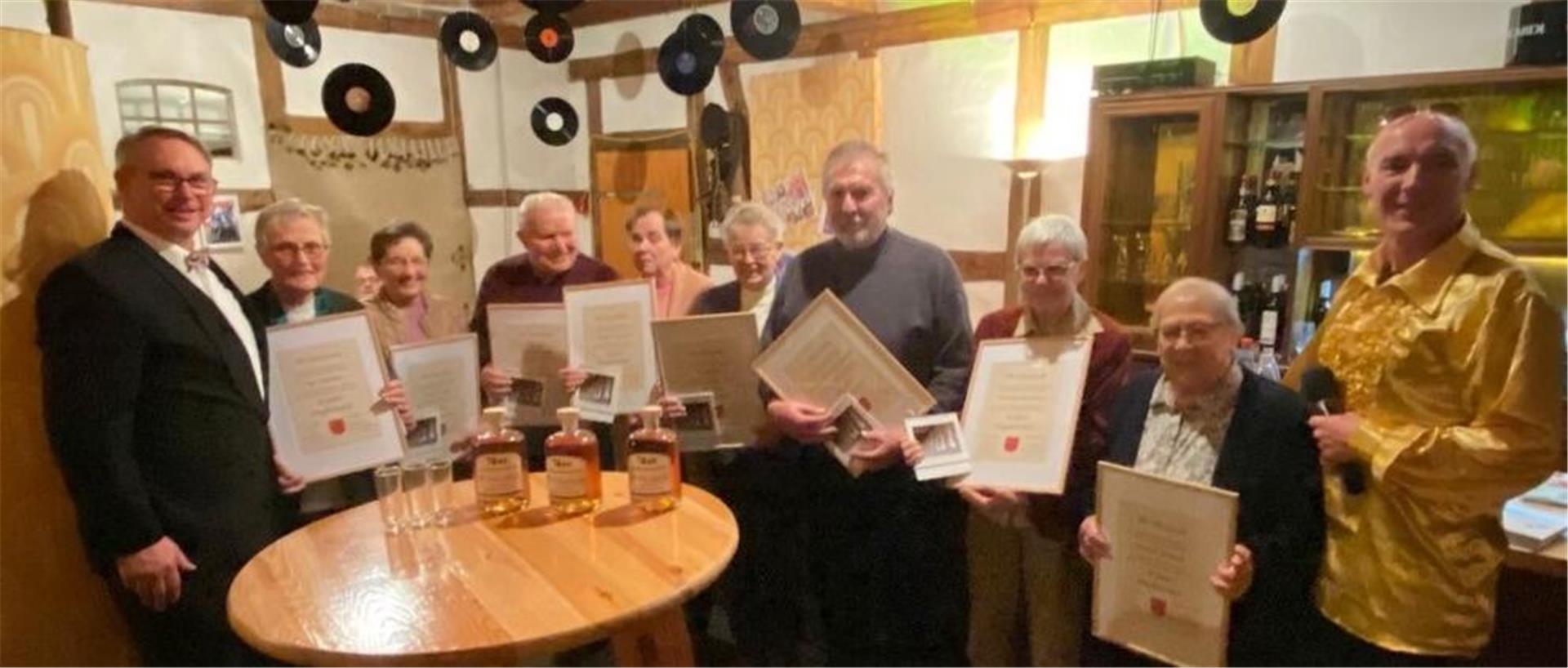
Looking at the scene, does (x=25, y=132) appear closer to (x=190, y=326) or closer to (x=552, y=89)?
(x=190, y=326)

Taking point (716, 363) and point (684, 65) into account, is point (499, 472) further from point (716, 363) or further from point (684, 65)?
point (684, 65)

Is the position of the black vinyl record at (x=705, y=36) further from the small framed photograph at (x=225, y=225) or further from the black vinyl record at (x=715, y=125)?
the small framed photograph at (x=225, y=225)

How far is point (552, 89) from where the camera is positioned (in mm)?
6781

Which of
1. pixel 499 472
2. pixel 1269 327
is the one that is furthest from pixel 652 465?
pixel 1269 327

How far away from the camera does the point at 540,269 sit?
3.10 meters

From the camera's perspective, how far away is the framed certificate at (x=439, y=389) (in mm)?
2561

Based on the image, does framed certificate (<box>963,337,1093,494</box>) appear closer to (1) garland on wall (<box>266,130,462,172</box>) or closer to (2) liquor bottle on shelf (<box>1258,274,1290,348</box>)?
(2) liquor bottle on shelf (<box>1258,274,1290,348</box>)

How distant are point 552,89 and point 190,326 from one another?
4964 millimetres

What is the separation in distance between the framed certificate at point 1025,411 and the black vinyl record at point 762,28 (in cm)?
267

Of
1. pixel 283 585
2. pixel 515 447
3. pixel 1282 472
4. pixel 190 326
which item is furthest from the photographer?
pixel 190 326

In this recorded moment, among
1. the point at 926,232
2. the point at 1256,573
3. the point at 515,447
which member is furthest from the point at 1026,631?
the point at 926,232

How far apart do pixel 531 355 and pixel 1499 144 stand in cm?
306

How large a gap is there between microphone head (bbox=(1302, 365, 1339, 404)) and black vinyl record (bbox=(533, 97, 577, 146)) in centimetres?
527

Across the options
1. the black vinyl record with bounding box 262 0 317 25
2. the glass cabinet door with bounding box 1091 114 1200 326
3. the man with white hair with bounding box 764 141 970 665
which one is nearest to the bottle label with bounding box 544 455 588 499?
the man with white hair with bounding box 764 141 970 665
